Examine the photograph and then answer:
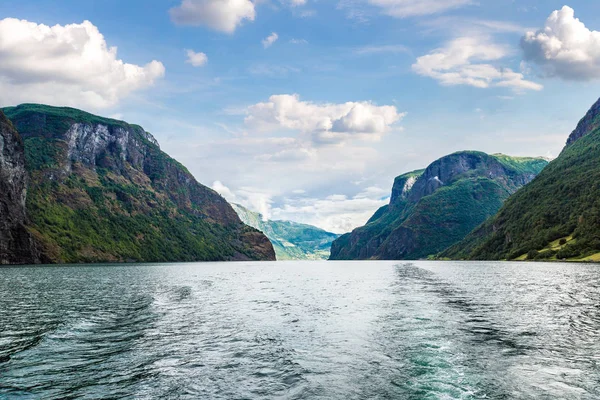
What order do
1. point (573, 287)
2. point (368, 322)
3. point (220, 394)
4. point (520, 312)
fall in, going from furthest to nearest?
point (573, 287), point (520, 312), point (368, 322), point (220, 394)

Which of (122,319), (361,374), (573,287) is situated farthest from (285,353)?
(573,287)

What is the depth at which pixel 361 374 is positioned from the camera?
22375 mm

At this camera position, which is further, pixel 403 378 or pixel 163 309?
pixel 163 309

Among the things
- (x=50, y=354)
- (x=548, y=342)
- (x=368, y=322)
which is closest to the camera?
(x=50, y=354)

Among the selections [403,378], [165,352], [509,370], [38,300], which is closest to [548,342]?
[509,370]

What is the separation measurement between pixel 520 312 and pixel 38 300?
56091 millimetres

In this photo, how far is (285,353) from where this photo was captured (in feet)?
89.4

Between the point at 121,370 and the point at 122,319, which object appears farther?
the point at 122,319

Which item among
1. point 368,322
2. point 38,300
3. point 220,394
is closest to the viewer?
point 220,394

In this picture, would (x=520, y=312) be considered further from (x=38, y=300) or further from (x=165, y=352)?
(x=38, y=300)

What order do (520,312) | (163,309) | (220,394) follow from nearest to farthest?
(220,394) < (520,312) < (163,309)

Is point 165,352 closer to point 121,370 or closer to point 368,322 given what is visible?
point 121,370

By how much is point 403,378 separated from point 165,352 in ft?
47.9

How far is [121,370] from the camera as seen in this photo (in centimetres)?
2259
